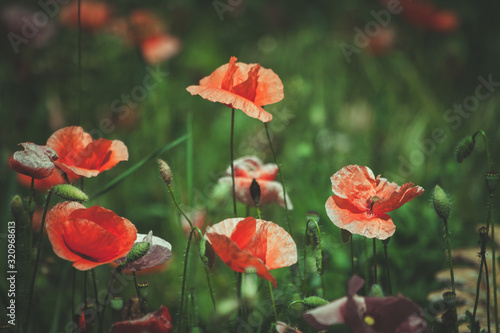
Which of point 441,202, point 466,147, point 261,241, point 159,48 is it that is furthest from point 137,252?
point 159,48

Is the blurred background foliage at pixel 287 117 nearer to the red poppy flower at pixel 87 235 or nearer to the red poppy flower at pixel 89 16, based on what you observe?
the red poppy flower at pixel 89 16

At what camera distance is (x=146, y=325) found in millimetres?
727

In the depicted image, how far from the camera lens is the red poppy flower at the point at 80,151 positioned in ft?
2.89

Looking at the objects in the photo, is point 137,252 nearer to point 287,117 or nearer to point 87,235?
point 87,235

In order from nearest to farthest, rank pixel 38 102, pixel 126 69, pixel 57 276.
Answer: pixel 57 276 → pixel 38 102 → pixel 126 69

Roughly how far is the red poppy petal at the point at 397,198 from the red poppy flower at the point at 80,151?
0.44 metres

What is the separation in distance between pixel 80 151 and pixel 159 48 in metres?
1.81

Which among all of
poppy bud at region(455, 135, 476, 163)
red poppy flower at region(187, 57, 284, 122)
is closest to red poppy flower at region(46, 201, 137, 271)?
red poppy flower at region(187, 57, 284, 122)

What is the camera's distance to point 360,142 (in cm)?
226

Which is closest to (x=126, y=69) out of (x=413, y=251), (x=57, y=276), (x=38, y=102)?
(x=38, y=102)

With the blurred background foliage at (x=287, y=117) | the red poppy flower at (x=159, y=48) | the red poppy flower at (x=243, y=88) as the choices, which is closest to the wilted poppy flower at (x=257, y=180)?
the blurred background foliage at (x=287, y=117)

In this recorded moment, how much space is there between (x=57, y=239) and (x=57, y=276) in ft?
2.40

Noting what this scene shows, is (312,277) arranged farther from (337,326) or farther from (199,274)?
(199,274)

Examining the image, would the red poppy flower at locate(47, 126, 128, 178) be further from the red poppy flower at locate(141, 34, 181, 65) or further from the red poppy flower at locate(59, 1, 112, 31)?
the red poppy flower at locate(59, 1, 112, 31)
